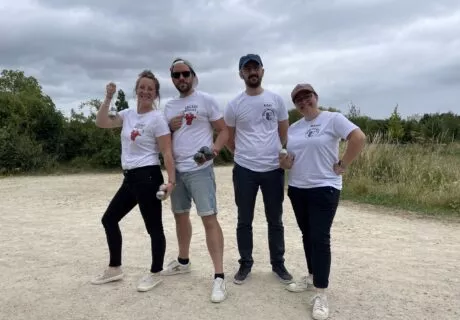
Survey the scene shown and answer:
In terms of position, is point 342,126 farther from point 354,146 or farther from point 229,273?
point 229,273

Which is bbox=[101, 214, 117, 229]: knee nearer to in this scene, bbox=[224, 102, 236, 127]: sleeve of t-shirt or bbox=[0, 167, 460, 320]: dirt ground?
bbox=[0, 167, 460, 320]: dirt ground

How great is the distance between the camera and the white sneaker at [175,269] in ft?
15.0

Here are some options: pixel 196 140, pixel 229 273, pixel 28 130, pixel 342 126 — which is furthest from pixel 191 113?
pixel 28 130

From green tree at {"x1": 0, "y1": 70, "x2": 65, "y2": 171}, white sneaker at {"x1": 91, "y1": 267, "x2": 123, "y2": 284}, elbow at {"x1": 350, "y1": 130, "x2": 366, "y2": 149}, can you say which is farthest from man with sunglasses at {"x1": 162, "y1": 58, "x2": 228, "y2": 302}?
green tree at {"x1": 0, "y1": 70, "x2": 65, "y2": 171}

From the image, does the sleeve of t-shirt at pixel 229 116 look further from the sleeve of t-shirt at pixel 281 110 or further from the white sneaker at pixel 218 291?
the white sneaker at pixel 218 291

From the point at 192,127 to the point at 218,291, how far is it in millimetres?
1384

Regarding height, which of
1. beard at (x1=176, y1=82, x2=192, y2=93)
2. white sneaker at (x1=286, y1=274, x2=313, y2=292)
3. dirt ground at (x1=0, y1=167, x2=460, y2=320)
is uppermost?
beard at (x1=176, y1=82, x2=192, y2=93)

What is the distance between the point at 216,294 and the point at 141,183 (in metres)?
1.10

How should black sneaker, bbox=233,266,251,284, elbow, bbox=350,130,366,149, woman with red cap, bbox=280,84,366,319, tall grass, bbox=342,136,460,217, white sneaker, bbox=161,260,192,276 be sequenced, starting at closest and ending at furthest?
elbow, bbox=350,130,366,149, woman with red cap, bbox=280,84,366,319, black sneaker, bbox=233,266,251,284, white sneaker, bbox=161,260,192,276, tall grass, bbox=342,136,460,217

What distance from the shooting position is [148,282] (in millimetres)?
4195

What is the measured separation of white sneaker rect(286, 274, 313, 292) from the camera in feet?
13.6

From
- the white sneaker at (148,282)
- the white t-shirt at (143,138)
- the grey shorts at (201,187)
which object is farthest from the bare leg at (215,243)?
the white t-shirt at (143,138)

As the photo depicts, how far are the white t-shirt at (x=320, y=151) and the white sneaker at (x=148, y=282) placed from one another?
1.54m

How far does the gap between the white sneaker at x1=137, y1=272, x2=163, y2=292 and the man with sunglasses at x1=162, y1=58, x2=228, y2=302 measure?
1.85 feet
